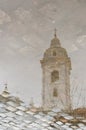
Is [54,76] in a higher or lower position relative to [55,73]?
lower

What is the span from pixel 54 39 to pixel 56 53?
95cm

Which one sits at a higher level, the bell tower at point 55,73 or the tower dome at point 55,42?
the tower dome at point 55,42

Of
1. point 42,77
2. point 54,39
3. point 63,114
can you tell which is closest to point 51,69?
point 42,77

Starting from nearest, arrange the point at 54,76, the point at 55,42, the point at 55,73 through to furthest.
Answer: the point at 55,73 → the point at 54,76 → the point at 55,42

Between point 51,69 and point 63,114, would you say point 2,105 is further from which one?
point 51,69

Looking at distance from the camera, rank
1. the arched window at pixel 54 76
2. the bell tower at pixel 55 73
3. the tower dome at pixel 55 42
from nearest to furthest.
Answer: the bell tower at pixel 55 73 < the arched window at pixel 54 76 < the tower dome at pixel 55 42

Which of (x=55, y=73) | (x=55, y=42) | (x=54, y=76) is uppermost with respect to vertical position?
(x=55, y=42)

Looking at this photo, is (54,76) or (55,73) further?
(54,76)

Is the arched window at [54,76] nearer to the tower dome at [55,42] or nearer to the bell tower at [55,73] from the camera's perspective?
the bell tower at [55,73]

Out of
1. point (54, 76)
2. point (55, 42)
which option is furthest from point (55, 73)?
point (55, 42)

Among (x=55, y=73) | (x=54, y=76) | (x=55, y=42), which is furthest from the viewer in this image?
(x=55, y=42)

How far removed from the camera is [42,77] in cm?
1434

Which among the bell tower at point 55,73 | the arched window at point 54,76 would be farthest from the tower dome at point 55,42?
the arched window at point 54,76

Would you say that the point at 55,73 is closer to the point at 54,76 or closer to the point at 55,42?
the point at 54,76
